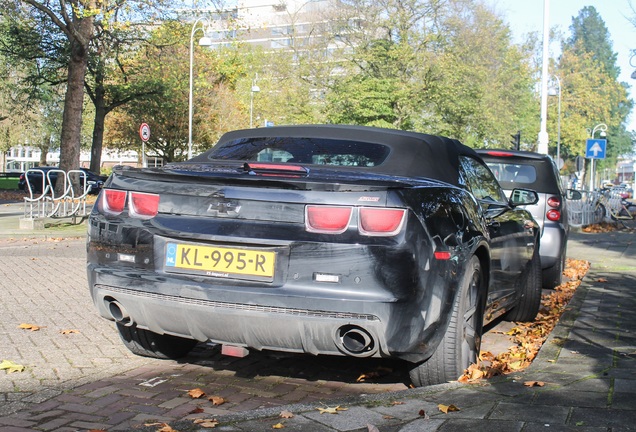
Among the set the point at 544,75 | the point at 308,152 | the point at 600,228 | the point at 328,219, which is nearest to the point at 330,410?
the point at 328,219

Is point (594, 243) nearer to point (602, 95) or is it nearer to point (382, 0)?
point (382, 0)

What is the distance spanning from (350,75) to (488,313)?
118ft

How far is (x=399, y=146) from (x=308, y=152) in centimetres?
61

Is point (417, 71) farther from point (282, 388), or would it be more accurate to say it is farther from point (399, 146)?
point (282, 388)

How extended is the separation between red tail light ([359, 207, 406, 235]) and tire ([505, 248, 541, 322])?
3.23 meters

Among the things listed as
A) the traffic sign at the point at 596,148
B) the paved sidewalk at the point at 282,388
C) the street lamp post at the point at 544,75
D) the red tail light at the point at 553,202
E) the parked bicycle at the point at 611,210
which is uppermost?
the street lamp post at the point at 544,75

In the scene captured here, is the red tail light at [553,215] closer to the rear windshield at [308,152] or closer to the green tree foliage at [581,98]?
the rear windshield at [308,152]

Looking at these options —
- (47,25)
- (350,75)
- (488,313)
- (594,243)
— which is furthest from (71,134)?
(488,313)

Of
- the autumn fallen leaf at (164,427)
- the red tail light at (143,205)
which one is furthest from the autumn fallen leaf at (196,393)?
the red tail light at (143,205)

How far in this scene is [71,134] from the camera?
81.3ft

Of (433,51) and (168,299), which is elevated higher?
(433,51)

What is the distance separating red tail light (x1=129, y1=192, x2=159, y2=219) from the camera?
4.25 metres

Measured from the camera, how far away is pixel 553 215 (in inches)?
372

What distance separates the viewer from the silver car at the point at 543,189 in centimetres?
934
